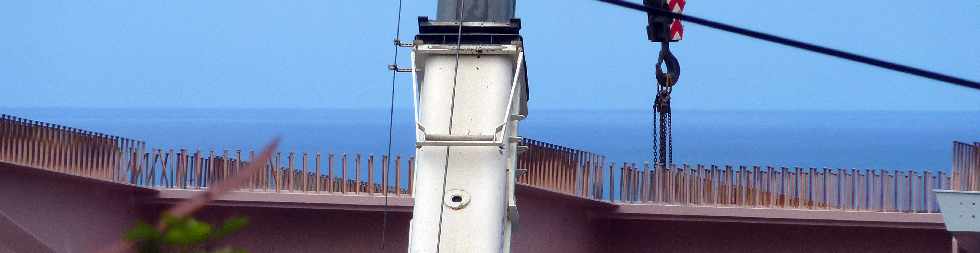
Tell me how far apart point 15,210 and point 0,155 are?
2.04ft

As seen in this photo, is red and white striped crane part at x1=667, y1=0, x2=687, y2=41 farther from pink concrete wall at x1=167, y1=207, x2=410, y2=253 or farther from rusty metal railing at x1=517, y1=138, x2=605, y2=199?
pink concrete wall at x1=167, y1=207, x2=410, y2=253

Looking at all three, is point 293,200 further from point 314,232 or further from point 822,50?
point 822,50

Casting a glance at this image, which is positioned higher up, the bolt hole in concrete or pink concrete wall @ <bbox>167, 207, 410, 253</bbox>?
the bolt hole in concrete

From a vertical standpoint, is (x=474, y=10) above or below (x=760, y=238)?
above

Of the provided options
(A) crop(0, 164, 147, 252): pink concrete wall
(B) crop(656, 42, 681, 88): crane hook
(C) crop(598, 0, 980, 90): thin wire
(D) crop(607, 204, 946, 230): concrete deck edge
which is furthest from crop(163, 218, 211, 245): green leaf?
(B) crop(656, 42, 681, 88): crane hook

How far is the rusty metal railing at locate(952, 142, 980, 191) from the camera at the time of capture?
58.5ft

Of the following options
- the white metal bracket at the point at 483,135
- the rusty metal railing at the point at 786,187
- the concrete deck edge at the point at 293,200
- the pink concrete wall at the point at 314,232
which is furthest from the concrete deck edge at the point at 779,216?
the white metal bracket at the point at 483,135

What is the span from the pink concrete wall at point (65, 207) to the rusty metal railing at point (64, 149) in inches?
4.7

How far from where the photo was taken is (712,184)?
1945 cm

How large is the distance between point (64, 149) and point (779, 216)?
26.9ft

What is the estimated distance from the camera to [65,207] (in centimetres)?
1794

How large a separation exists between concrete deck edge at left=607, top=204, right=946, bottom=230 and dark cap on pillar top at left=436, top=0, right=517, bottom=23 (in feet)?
30.9

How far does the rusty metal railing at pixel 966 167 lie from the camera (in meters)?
17.8

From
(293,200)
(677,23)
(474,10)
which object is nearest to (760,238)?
(293,200)
